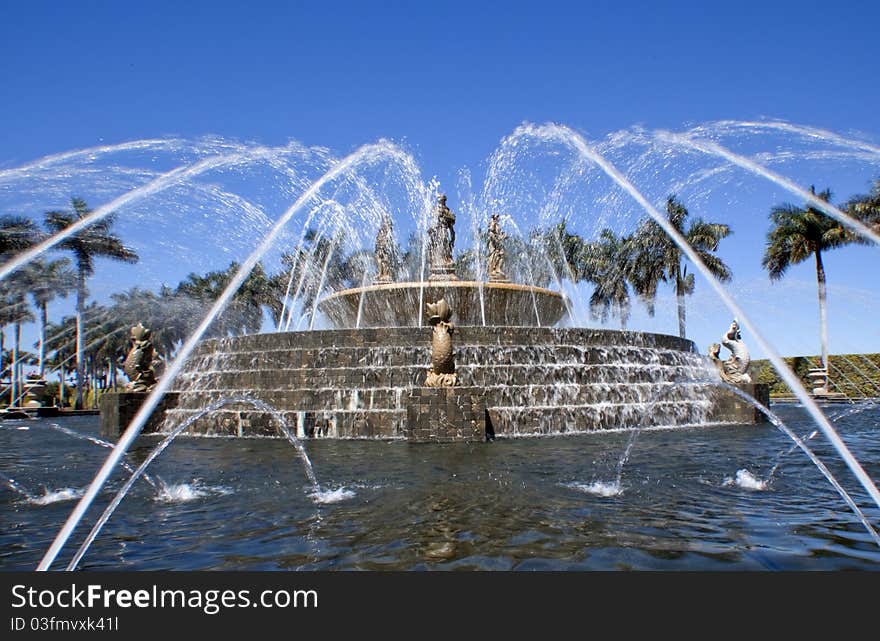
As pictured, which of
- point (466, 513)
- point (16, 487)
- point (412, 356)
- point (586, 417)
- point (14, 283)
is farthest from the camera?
point (14, 283)

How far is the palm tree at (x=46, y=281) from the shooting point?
1957 inches

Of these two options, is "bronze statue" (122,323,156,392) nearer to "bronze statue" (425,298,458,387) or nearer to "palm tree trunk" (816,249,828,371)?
"bronze statue" (425,298,458,387)

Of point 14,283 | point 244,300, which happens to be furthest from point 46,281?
point 244,300

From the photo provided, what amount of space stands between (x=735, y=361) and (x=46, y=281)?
53546 millimetres

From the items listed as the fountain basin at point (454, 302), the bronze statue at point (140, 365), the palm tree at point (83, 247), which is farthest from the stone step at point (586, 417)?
the palm tree at point (83, 247)

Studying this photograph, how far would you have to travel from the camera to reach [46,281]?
169 feet

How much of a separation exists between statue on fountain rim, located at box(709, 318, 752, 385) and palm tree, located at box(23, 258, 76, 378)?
48.3 meters

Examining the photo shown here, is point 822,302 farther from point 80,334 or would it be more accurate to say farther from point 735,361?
point 80,334

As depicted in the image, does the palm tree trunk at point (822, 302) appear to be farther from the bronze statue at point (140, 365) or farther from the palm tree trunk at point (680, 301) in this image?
the bronze statue at point (140, 365)

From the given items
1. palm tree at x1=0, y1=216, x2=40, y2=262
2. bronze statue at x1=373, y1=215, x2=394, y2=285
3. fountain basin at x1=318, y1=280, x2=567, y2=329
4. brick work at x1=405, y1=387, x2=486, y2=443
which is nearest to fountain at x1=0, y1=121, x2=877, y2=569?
brick work at x1=405, y1=387, x2=486, y2=443

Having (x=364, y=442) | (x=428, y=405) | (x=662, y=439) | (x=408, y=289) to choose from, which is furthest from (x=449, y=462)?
(x=408, y=289)

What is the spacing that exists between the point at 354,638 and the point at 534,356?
1353 cm

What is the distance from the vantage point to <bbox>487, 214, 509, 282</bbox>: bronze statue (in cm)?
2761

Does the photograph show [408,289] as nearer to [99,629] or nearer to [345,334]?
[345,334]
